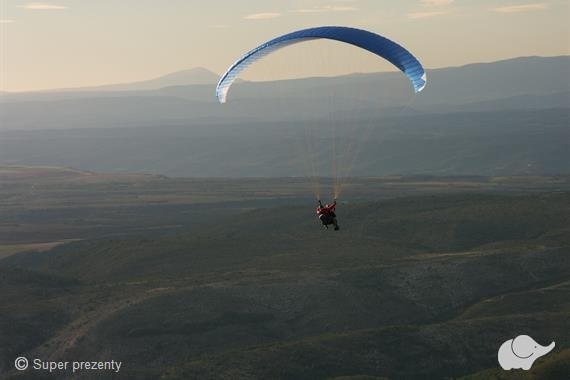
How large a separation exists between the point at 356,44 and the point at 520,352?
25465mm

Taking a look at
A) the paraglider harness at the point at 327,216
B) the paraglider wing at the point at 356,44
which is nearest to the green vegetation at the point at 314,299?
the paraglider harness at the point at 327,216

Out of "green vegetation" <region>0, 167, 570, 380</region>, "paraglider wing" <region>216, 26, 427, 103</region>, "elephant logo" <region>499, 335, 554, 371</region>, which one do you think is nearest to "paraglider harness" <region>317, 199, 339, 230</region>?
"paraglider wing" <region>216, 26, 427, 103</region>

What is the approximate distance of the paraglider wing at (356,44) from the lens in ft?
155

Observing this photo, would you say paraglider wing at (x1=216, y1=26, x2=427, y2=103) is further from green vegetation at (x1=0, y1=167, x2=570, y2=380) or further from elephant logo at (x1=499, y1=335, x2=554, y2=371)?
elephant logo at (x1=499, y1=335, x2=554, y2=371)

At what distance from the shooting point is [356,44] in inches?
1900

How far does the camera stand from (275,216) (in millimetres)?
142500

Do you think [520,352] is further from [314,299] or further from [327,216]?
[327,216]

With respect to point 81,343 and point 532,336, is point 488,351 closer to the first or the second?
point 532,336

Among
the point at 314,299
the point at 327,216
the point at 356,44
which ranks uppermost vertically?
the point at 314,299

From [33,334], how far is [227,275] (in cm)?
2059

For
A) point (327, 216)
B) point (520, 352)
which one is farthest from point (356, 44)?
point (520, 352)

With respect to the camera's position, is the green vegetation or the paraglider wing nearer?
the paraglider wing

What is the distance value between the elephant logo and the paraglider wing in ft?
65.1

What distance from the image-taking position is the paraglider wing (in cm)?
4728
